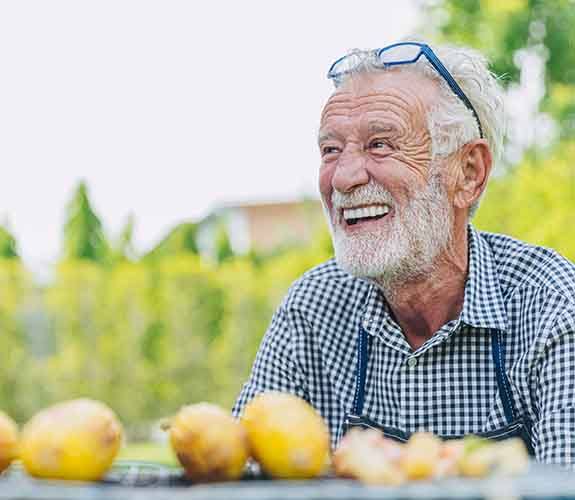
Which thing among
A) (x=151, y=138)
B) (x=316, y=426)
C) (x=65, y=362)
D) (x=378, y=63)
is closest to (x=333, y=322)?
(x=378, y=63)

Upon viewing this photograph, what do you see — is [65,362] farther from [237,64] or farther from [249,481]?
[249,481]

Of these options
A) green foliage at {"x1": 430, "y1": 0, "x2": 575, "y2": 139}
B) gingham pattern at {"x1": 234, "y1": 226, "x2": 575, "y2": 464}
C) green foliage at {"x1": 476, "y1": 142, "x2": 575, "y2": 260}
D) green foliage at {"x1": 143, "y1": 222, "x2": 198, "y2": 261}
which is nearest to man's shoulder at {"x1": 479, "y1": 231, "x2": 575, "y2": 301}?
gingham pattern at {"x1": 234, "y1": 226, "x2": 575, "y2": 464}

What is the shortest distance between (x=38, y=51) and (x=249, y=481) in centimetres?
2075

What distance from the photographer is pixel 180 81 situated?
2141 centimetres

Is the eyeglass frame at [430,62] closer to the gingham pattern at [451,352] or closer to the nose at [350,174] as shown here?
the nose at [350,174]

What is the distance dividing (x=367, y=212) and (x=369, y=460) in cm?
128

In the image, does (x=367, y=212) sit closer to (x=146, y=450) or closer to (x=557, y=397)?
(x=557, y=397)

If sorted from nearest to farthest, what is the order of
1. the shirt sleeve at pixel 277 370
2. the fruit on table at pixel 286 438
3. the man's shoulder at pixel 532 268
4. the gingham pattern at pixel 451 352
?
the fruit on table at pixel 286 438
the gingham pattern at pixel 451 352
the man's shoulder at pixel 532 268
the shirt sleeve at pixel 277 370

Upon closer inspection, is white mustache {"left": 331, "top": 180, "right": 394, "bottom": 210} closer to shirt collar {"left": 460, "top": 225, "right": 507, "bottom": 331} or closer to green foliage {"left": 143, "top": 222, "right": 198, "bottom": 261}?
shirt collar {"left": 460, "top": 225, "right": 507, "bottom": 331}

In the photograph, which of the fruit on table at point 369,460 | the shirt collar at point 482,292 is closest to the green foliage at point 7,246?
the shirt collar at point 482,292

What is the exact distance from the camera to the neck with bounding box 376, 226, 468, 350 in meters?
2.53

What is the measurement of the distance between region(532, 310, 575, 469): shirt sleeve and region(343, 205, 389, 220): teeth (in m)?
0.52

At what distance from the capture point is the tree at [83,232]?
13.1 meters

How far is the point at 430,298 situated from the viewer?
2543 mm
